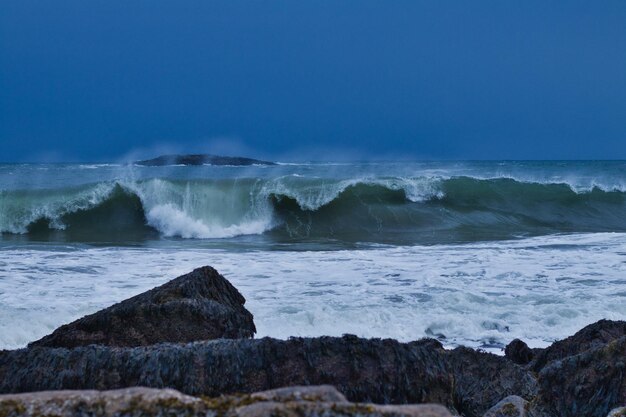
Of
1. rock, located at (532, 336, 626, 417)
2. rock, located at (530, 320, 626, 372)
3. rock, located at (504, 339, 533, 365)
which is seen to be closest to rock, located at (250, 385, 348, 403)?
rock, located at (532, 336, 626, 417)

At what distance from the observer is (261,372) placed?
2.33 meters

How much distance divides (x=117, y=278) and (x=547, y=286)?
546 cm

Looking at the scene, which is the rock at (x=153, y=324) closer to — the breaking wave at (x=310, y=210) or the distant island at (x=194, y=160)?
the breaking wave at (x=310, y=210)

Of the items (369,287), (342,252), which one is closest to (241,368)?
(369,287)

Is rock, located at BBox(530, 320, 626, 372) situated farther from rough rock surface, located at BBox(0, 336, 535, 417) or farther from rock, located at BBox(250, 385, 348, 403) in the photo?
rock, located at BBox(250, 385, 348, 403)

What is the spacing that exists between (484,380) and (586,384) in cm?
57

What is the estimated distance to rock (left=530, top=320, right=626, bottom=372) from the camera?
3.80 m

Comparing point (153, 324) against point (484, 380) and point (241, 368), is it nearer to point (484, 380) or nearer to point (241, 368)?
point (241, 368)

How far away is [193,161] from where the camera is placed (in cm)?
6838

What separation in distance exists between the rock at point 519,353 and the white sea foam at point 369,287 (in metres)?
1.22

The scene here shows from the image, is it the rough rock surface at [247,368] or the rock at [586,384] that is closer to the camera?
the rough rock surface at [247,368]

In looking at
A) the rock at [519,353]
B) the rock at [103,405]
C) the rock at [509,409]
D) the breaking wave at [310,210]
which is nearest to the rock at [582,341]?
the rock at [519,353]

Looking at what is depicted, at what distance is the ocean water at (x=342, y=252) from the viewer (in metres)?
6.45

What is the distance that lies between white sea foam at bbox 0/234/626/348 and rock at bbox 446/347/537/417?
2.26 m
